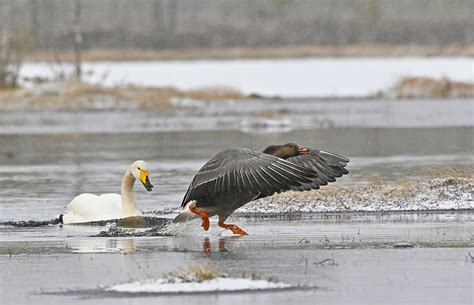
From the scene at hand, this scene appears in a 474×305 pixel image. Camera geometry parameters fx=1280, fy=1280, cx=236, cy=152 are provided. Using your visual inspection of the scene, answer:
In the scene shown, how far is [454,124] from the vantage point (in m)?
34.6

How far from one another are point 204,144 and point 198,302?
67.0 ft

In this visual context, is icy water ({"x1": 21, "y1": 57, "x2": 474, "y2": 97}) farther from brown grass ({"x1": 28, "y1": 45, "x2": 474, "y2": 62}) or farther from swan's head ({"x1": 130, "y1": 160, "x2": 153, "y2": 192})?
swan's head ({"x1": 130, "y1": 160, "x2": 153, "y2": 192})

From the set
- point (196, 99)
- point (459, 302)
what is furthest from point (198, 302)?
point (196, 99)

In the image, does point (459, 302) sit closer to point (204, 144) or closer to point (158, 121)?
point (204, 144)

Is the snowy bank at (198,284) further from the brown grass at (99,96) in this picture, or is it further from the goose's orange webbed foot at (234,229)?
the brown grass at (99,96)

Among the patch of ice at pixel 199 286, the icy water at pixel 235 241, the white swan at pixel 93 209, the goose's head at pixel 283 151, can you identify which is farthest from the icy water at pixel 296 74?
the patch of ice at pixel 199 286

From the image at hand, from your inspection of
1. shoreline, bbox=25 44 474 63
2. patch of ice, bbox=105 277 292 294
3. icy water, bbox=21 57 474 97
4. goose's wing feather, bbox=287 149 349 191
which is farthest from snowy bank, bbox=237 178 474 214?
shoreline, bbox=25 44 474 63

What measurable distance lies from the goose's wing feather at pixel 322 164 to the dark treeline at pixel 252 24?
5010cm

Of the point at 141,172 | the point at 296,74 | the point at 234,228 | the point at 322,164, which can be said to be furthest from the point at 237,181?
the point at 296,74

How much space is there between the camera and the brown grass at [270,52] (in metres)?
67.4

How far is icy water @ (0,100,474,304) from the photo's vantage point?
1004 cm

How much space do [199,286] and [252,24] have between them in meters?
71.9

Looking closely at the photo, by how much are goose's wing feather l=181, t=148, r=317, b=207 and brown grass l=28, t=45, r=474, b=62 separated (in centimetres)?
5340

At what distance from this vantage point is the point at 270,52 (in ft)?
227
